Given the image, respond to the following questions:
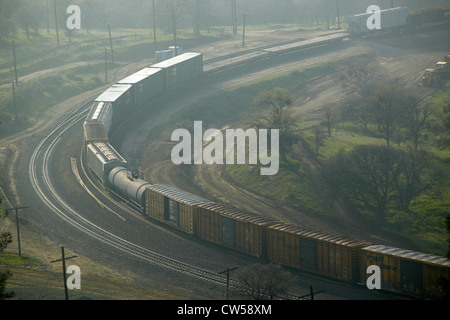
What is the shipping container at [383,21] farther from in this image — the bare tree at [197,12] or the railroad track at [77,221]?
the railroad track at [77,221]

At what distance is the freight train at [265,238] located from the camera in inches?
1416

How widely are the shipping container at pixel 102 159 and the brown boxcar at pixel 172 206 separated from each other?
25.9ft

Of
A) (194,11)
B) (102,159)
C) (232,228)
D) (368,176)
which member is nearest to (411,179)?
(368,176)

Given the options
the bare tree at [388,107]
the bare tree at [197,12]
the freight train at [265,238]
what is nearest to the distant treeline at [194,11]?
the bare tree at [197,12]

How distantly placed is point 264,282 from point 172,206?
1513 cm

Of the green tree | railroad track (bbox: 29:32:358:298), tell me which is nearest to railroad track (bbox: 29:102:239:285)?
railroad track (bbox: 29:32:358:298)

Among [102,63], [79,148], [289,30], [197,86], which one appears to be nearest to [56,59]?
[102,63]

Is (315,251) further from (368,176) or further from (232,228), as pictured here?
(368,176)

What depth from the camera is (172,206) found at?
1946 inches

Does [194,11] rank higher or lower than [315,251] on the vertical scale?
higher

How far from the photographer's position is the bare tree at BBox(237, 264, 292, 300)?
35.7 m

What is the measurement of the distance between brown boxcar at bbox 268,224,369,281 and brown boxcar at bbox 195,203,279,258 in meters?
0.82

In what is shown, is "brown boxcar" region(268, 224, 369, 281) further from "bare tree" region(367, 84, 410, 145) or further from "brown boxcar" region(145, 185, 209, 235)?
"bare tree" region(367, 84, 410, 145)
